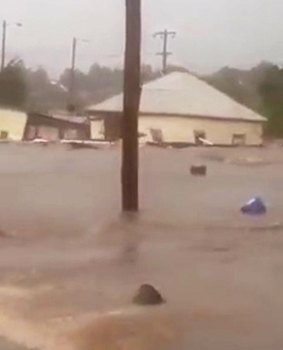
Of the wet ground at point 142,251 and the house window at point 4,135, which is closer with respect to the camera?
the wet ground at point 142,251

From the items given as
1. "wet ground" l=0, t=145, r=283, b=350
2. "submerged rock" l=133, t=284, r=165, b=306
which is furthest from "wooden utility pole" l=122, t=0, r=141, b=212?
"submerged rock" l=133, t=284, r=165, b=306

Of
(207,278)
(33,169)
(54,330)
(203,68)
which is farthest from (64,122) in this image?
(54,330)

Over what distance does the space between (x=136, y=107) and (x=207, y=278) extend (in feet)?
0.93

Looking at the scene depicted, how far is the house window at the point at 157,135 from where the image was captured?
1.22 meters

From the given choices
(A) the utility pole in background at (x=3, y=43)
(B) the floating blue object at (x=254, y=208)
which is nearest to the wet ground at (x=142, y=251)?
(B) the floating blue object at (x=254, y=208)

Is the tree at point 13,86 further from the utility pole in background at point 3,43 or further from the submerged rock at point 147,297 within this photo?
the submerged rock at point 147,297

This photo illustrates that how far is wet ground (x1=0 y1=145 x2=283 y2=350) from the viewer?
855mm

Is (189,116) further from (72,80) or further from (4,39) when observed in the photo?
(4,39)

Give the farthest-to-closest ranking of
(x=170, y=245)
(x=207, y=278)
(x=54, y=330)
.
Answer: (x=170, y=245), (x=207, y=278), (x=54, y=330)

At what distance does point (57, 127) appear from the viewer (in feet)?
4.08

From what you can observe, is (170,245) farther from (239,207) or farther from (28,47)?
(28,47)

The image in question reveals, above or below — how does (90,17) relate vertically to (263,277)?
above

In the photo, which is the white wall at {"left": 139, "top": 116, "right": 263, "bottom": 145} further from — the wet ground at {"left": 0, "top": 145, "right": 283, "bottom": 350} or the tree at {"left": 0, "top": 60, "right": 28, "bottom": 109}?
the tree at {"left": 0, "top": 60, "right": 28, "bottom": 109}

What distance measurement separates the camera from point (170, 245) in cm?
111
